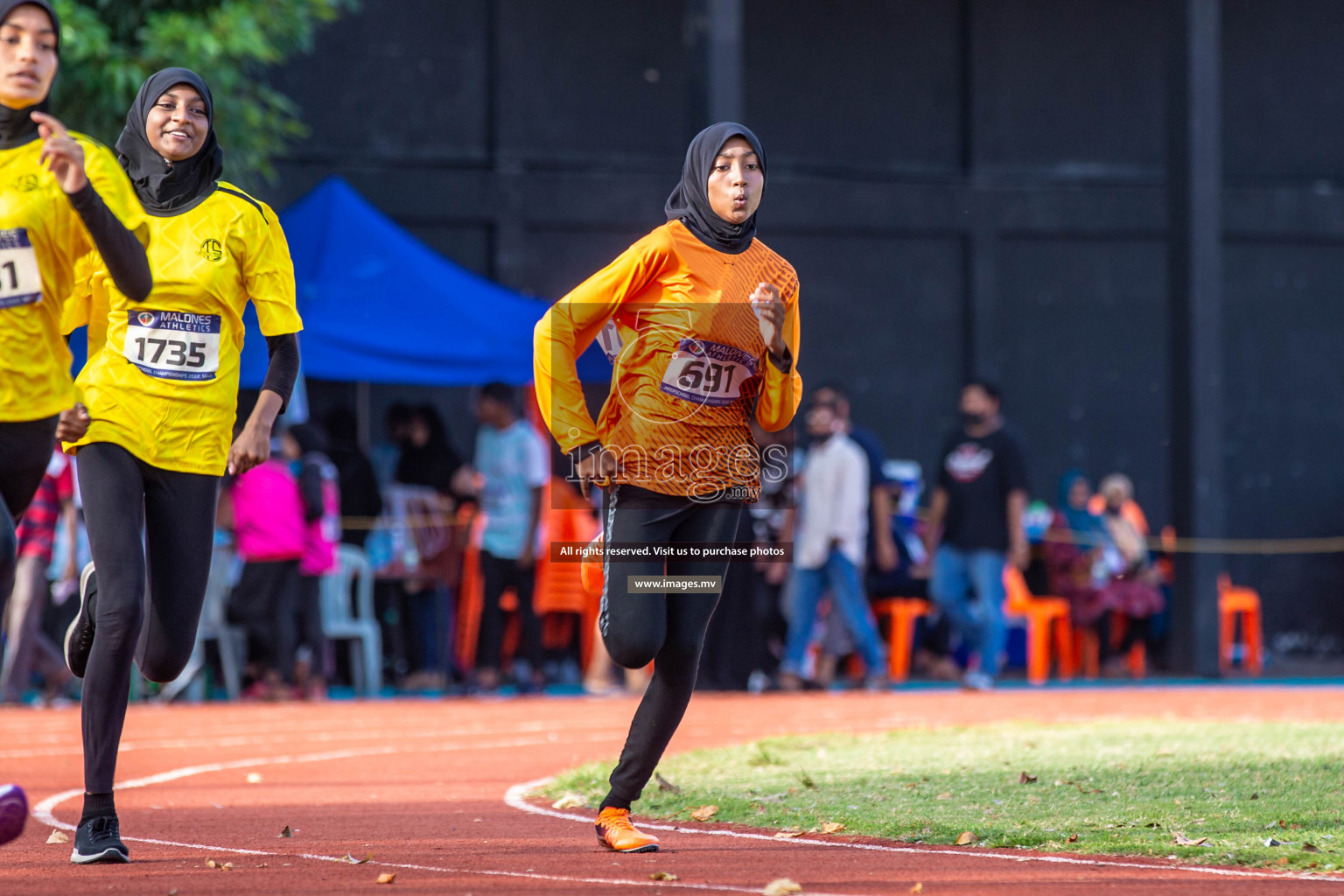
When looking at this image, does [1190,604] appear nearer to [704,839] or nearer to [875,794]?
[875,794]

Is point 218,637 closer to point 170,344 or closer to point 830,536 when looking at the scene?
point 830,536

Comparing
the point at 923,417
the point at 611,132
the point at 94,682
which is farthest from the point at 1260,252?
the point at 94,682

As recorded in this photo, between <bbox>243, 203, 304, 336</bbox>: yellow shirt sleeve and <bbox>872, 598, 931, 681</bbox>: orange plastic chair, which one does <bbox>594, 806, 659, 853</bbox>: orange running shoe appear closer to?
<bbox>243, 203, 304, 336</bbox>: yellow shirt sleeve

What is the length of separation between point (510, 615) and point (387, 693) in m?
1.16

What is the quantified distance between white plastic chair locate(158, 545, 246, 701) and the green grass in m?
5.19

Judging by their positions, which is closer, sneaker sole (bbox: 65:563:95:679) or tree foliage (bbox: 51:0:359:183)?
sneaker sole (bbox: 65:563:95:679)

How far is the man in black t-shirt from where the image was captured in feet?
46.7

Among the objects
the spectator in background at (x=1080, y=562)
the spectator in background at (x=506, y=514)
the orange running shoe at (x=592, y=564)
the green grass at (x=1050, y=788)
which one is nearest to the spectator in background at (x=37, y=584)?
the spectator in background at (x=506, y=514)

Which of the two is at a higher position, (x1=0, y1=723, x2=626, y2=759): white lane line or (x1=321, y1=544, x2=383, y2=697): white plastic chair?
(x1=321, y1=544, x2=383, y2=697): white plastic chair

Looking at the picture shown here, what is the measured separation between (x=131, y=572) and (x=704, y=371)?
5.82 ft

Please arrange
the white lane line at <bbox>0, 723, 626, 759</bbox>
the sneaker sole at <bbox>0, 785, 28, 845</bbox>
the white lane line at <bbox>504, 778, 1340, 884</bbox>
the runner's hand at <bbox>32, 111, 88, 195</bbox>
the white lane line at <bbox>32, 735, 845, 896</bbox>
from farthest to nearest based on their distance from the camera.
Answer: the white lane line at <bbox>0, 723, 626, 759</bbox>
the white lane line at <bbox>504, 778, 1340, 884</bbox>
the white lane line at <bbox>32, 735, 845, 896</bbox>
the runner's hand at <bbox>32, 111, 88, 195</bbox>
the sneaker sole at <bbox>0, 785, 28, 845</bbox>

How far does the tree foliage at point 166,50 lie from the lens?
1341cm

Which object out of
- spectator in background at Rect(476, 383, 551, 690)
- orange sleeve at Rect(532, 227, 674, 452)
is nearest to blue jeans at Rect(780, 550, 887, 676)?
spectator in background at Rect(476, 383, 551, 690)

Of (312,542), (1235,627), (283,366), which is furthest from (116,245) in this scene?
(1235,627)
